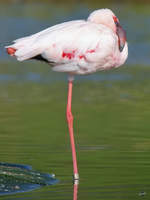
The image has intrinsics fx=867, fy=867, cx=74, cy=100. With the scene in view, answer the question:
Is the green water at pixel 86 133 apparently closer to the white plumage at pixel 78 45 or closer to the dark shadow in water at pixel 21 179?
the dark shadow in water at pixel 21 179

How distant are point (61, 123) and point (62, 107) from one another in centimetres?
145

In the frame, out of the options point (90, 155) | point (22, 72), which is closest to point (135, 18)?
point (22, 72)

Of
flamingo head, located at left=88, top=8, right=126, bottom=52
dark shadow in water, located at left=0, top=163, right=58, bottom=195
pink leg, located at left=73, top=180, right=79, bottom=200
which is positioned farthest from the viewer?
flamingo head, located at left=88, top=8, right=126, bottom=52

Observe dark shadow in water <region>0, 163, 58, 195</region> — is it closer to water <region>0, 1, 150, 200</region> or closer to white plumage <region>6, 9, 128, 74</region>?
water <region>0, 1, 150, 200</region>

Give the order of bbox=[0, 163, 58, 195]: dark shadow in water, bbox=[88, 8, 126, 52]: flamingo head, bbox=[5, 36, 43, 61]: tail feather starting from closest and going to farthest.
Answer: bbox=[0, 163, 58, 195]: dark shadow in water → bbox=[5, 36, 43, 61]: tail feather → bbox=[88, 8, 126, 52]: flamingo head

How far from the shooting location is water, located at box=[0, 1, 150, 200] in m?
8.29

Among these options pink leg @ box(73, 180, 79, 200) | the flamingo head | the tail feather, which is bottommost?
pink leg @ box(73, 180, 79, 200)

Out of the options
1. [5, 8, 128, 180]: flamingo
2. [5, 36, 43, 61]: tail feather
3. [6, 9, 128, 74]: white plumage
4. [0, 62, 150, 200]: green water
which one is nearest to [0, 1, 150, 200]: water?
[0, 62, 150, 200]: green water

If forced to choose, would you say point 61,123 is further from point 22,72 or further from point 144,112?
point 22,72

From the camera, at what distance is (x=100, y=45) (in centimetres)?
893

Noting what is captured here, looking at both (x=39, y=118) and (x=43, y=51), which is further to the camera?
(x=39, y=118)

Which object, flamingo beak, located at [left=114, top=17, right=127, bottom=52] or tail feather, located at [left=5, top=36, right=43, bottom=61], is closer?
tail feather, located at [left=5, top=36, right=43, bottom=61]

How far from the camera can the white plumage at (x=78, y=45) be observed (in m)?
8.75

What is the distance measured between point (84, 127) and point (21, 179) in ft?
10.8
